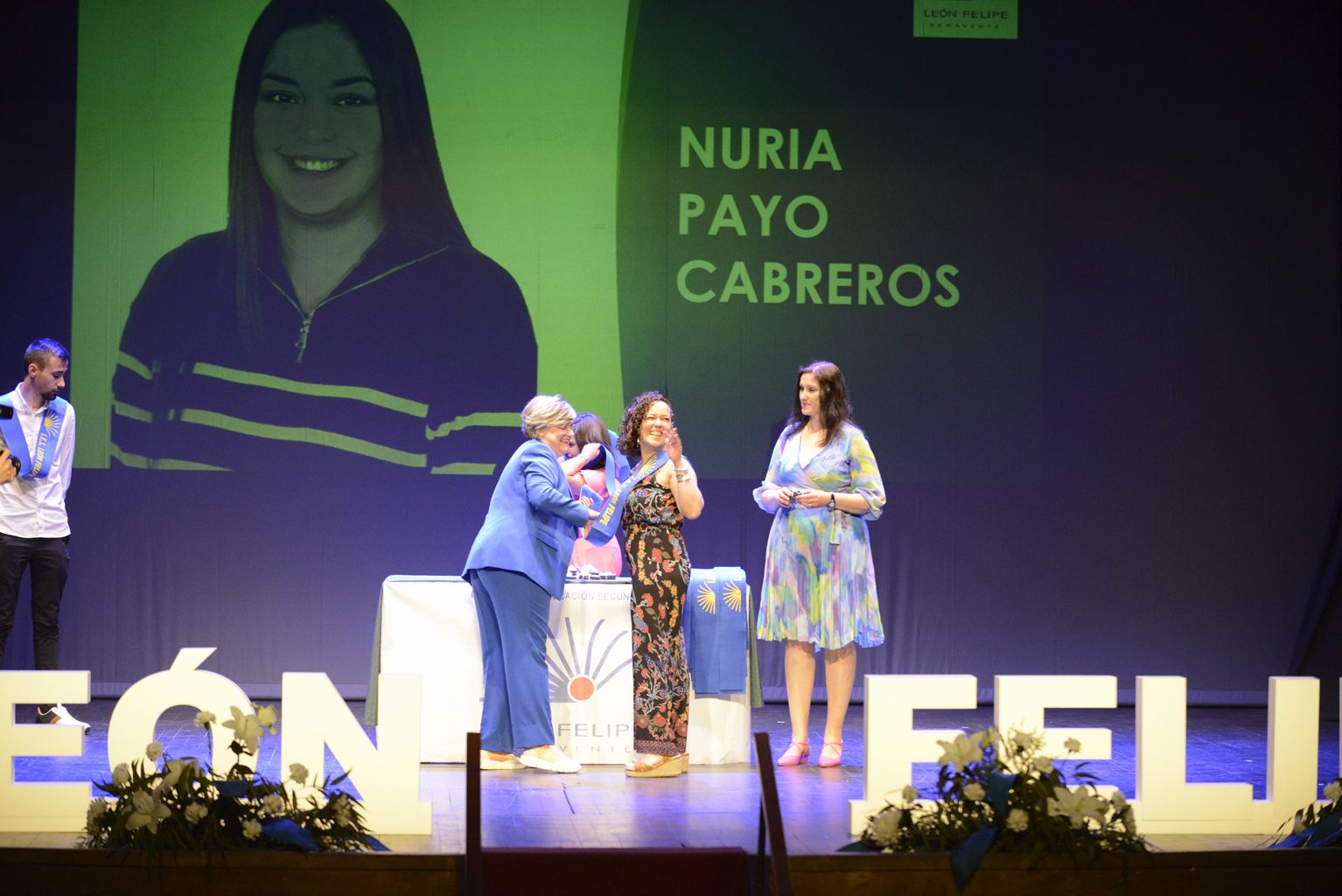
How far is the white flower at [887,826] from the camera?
152 inches

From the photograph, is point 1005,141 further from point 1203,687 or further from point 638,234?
point 1203,687

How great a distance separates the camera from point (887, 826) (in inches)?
152

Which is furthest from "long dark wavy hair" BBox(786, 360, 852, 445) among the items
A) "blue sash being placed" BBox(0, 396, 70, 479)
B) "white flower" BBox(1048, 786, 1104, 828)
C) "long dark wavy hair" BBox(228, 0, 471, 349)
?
"blue sash being placed" BBox(0, 396, 70, 479)

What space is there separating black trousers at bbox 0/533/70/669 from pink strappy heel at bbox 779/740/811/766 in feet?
9.93

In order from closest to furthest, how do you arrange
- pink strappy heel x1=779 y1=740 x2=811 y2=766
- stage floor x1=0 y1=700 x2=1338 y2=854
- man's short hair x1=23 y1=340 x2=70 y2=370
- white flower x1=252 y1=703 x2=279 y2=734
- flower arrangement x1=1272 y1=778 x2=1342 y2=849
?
1. white flower x1=252 y1=703 x2=279 y2=734
2. flower arrangement x1=1272 y1=778 x2=1342 y2=849
3. stage floor x1=0 y1=700 x2=1338 y2=854
4. pink strappy heel x1=779 y1=740 x2=811 y2=766
5. man's short hair x1=23 y1=340 x2=70 y2=370

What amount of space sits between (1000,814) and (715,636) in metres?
1.80

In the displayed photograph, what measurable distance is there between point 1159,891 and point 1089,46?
205 inches

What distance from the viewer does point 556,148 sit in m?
7.61

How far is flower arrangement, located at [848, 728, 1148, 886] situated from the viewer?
12.5ft

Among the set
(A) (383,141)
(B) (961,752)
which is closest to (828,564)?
(B) (961,752)

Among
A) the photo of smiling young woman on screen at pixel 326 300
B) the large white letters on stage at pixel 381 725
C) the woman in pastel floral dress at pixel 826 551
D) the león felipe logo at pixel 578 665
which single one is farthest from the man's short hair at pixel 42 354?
the woman in pastel floral dress at pixel 826 551

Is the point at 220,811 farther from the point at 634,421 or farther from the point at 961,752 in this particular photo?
the point at 634,421

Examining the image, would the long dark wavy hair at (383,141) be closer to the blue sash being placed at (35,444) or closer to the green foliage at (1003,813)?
the blue sash being placed at (35,444)

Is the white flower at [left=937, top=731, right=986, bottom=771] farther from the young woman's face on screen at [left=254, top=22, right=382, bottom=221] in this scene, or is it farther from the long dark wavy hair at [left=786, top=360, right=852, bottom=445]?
Result: the young woman's face on screen at [left=254, top=22, right=382, bottom=221]
